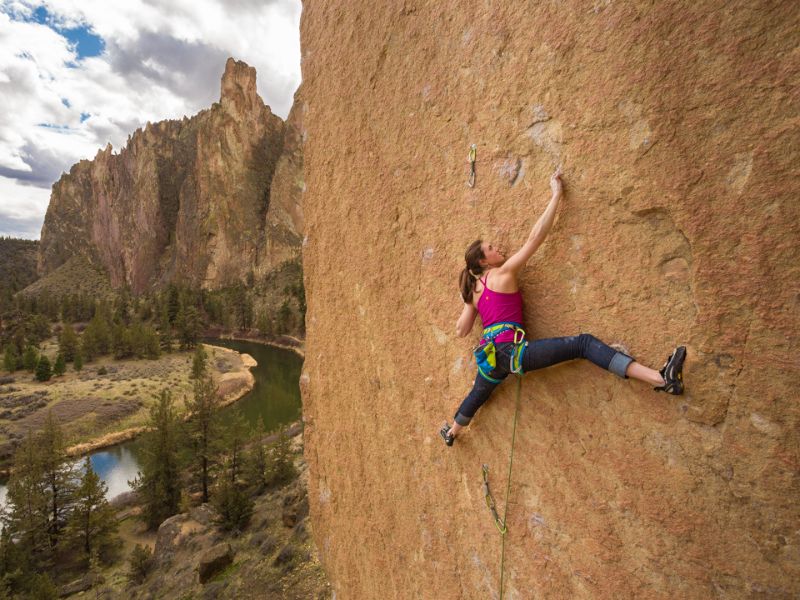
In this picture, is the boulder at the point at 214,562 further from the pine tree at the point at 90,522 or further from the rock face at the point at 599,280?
the rock face at the point at 599,280

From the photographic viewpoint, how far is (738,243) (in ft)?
6.48

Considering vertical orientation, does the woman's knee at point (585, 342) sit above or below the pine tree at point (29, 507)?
above

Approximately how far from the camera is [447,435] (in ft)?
10.9

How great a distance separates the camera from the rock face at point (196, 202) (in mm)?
98625

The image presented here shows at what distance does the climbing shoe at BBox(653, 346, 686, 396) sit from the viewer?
2.08 metres

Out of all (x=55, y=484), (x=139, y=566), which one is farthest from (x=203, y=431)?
(x=139, y=566)

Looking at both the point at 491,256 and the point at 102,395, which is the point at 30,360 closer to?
the point at 102,395

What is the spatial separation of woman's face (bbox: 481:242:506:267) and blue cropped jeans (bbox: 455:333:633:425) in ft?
1.73

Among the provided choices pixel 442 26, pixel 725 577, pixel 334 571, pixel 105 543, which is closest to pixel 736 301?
pixel 725 577

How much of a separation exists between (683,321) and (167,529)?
19999 millimetres

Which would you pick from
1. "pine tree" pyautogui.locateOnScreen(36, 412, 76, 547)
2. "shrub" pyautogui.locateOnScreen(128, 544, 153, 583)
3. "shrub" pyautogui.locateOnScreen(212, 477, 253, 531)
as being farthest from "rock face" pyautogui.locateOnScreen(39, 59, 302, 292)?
"shrub" pyautogui.locateOnScreen(128, 544, 153, 583)

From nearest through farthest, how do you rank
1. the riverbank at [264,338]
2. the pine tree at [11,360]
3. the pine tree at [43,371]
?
the pine tree at [43,371], the pine tree at [11,360], the riverbank at [264,338]

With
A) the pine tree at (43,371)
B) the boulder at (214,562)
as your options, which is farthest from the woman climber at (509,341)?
the pine tree at (43,371)

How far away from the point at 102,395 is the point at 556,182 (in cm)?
4229
